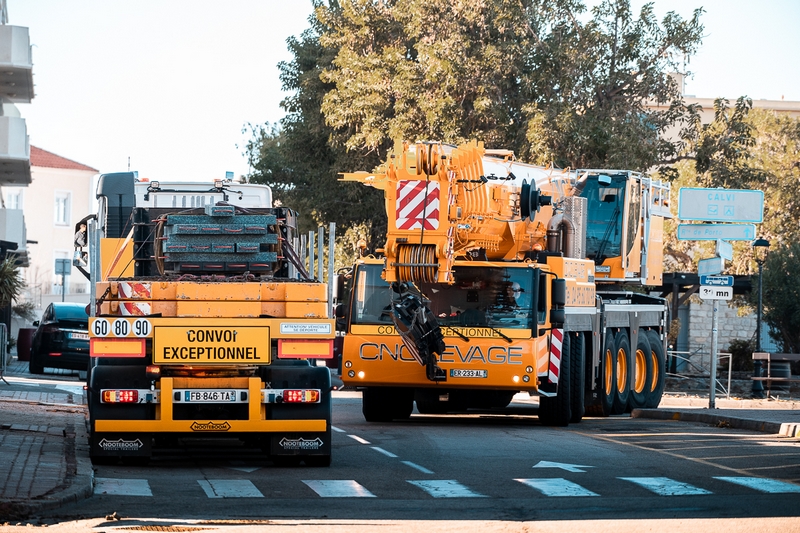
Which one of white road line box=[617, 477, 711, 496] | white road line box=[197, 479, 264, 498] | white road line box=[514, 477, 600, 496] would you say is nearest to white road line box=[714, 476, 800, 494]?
white road line box=[617, 477, 711, 496]

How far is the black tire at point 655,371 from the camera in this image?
26078 millimetres

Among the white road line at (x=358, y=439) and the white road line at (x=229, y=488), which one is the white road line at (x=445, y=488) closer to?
the white road line at (x=229, y=488)

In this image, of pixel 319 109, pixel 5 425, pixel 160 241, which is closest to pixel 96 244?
pixel 160 241

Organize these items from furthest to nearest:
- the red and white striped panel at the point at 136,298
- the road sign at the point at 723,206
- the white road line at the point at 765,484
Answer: the road sign at the point at 723,206
the red and white striped panel at the point at 136,298
the white road line at the point at 765,484

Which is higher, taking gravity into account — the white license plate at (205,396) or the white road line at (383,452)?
the white license plate at (205,396)

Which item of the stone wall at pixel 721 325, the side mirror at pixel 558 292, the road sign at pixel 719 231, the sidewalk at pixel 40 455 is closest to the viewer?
the sidewalk at pixel 40 455

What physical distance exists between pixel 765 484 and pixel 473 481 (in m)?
2.66

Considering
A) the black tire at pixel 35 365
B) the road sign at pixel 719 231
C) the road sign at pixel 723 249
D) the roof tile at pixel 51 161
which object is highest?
the roof tile at pixel 51 161

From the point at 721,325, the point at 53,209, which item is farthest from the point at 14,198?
the point at 721,325

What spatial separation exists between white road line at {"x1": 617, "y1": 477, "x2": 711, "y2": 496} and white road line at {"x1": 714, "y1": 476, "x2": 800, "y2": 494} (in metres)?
0.54

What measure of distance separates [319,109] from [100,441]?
85.9 ft

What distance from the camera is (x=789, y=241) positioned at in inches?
1948

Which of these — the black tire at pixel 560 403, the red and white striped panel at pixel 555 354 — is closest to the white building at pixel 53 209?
the black tire at pixel 560 403

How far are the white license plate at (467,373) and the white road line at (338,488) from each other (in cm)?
650
